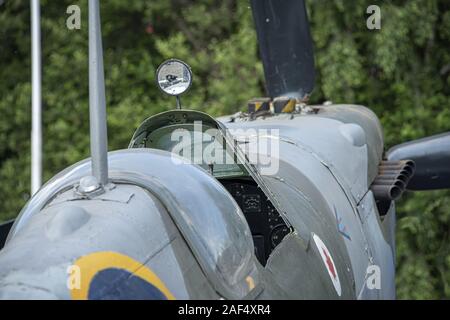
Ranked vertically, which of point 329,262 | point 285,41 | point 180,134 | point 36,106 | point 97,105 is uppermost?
point 285,41

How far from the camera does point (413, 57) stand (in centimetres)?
1067

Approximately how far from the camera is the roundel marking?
131 inches

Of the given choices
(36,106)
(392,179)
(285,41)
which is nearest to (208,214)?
(392,179)

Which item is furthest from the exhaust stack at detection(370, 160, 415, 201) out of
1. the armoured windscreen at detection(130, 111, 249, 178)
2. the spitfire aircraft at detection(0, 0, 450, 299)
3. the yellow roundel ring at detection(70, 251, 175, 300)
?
the yellow roundel ring at detection(70, 251, 175, 300)

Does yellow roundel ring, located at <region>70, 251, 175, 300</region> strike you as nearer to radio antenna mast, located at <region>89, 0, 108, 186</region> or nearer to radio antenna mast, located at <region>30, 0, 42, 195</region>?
radio antenna mast, located at <region>89, 0, 108, 186</region>

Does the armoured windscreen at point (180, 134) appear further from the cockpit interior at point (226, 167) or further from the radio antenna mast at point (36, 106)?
the radio antenna mast at point (36, 106)

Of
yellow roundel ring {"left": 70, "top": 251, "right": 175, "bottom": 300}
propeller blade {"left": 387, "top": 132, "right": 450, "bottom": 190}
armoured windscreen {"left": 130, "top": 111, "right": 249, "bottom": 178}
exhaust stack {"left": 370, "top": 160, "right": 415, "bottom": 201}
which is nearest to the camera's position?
yellow roundel ring {"left": 70, "top": 251, "right": 175, "bottom": 300}

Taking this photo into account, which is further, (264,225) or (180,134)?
(264,225)

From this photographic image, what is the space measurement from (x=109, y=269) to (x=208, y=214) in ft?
1.79

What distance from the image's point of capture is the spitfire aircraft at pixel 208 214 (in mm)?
2205

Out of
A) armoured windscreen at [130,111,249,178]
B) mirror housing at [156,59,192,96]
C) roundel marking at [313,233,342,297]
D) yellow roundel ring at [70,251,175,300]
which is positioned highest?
mirror housing at [156,59,192,96]

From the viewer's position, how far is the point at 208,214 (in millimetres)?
2631

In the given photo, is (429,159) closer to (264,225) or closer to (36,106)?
(264,225)

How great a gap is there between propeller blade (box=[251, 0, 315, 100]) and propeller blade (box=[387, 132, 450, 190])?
153 cm
